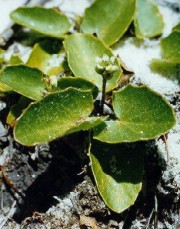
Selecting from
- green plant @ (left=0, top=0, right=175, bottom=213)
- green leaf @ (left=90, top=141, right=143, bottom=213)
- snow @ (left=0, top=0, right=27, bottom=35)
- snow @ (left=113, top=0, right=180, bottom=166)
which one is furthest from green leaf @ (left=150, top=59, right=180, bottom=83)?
snow @ (left=0, top=0, right=27, bottom=35)

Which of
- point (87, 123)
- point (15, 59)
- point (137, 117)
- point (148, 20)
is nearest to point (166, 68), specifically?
point (148, 20)

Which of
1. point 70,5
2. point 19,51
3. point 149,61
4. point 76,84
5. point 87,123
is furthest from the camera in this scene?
point 70,5

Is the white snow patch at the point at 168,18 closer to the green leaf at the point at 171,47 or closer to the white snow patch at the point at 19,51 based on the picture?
the green leaf at the point at 171,47

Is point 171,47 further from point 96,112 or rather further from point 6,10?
point 6,10

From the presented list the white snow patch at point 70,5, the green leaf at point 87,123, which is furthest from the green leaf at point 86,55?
the white snow patch at point 70,5

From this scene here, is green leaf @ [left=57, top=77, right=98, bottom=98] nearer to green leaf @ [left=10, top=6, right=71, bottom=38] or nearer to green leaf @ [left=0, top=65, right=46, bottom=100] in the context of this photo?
green leaf @ [left=0, top=65, right=46, bottom=100]
